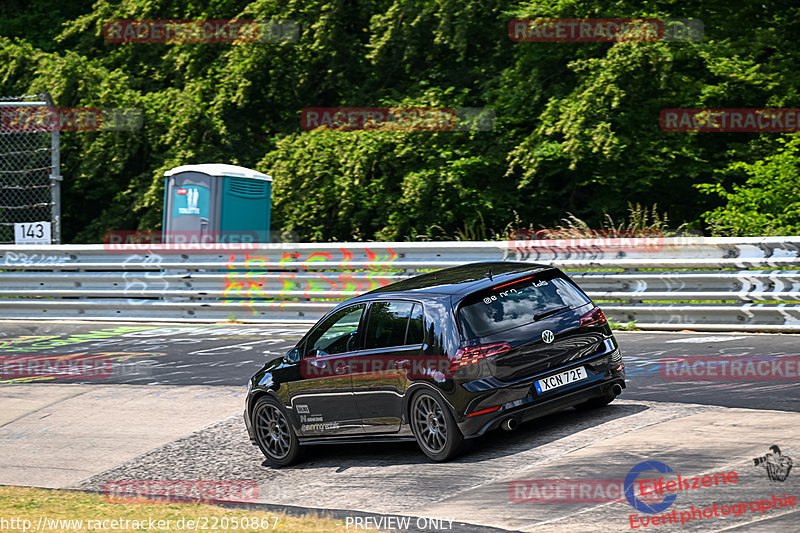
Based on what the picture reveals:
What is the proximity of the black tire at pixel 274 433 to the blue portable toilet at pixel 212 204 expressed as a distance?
8.24 metres

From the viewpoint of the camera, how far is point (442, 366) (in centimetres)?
783

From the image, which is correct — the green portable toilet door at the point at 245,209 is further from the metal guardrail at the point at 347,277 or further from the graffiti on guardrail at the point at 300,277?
the graffiti on guardrail at the point at 300,277

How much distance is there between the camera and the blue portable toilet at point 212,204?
1700cm

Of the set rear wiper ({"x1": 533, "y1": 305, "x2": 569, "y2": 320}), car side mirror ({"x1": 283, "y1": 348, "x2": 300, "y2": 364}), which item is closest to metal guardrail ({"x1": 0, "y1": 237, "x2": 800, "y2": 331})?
rear wiper ({"x1": 533, "y1": 305, "x2": 569, "y2": 320})

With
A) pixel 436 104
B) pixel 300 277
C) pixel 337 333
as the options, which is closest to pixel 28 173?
pixel 300 277

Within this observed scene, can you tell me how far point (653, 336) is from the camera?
12.4 meters

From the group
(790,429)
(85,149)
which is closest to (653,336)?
(790,429)

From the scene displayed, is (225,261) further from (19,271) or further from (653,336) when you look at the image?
(653,336)

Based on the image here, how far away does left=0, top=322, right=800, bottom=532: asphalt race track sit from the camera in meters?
6.46

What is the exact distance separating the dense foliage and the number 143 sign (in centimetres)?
508

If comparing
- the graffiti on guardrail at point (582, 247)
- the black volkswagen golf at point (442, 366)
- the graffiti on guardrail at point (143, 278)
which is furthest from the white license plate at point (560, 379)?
the graffiti on guardrail at point (143, 278)

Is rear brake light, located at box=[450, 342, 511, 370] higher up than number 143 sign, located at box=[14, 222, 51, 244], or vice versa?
number 143 sign, located at box=[14, 222, 51, 244]

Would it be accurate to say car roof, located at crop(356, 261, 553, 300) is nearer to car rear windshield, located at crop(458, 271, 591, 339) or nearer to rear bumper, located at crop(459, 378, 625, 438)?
car rear windshield, located at crop(458, 271, 591, 339)

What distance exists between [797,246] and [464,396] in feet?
19.8
